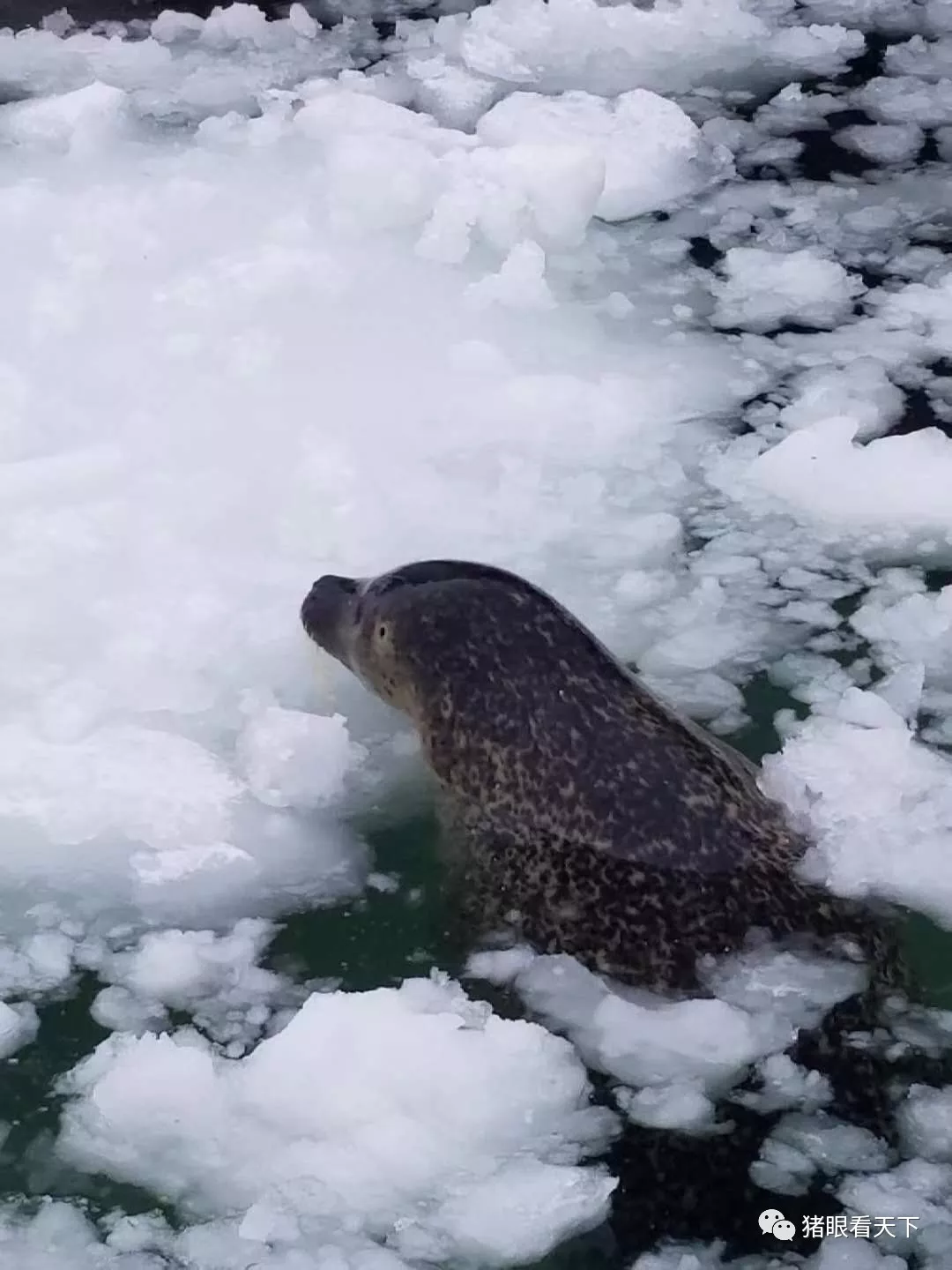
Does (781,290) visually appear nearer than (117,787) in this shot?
No

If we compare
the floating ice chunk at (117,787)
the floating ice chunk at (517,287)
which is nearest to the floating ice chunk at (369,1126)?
the floating ice chunk at (117,787)

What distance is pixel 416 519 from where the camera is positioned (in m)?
4.16

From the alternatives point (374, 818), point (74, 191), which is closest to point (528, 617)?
point (374, 818)

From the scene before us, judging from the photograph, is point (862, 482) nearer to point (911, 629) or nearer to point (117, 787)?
point (911, 629)

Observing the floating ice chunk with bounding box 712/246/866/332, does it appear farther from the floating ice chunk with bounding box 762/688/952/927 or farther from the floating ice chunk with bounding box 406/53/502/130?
the floating ice chunk with bounding box 762/688/952/927

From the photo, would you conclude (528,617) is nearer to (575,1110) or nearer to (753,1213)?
(575,1110)

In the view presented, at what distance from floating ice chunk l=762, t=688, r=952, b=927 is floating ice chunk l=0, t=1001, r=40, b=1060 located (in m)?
1.34

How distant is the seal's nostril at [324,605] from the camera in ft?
12.0

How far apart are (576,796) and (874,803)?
1.76 ft

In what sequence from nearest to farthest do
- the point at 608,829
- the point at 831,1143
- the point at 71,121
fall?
the point at 831,1143, the point at 608,829, the point at 71,121

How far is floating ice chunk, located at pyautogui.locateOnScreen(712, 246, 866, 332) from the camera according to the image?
500 cm

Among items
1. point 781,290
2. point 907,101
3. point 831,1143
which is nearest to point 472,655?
point 831,1143

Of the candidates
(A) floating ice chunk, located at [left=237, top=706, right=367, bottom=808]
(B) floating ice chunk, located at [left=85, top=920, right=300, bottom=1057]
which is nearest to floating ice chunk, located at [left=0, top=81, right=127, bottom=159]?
(A) floating ice chunk, located at [left=237, top=706, right=367, bottom=808]

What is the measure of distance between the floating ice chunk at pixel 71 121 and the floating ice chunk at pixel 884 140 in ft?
7.90
